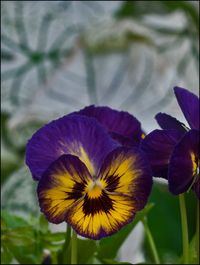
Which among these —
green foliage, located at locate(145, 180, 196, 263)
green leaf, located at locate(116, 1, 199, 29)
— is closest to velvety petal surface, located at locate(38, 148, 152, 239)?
green foliage, located at locate(145, 180, 196, 263)

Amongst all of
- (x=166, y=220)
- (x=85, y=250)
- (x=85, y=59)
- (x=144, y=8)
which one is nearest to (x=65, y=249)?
(x=85, y=250)

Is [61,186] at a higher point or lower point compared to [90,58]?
lower

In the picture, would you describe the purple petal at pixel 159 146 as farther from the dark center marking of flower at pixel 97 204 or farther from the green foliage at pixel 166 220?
the green foliage at pixel 166 220

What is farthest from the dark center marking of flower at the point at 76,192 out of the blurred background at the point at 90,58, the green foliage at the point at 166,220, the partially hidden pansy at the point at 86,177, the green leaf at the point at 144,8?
the green leaf at the point at 144,8

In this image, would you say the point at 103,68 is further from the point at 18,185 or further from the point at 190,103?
the point at 190,103

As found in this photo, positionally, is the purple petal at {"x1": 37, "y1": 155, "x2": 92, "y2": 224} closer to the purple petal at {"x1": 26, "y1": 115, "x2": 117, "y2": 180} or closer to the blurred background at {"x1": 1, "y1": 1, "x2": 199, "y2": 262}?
the purple petal at {"x1": 26, "y1": 115, "x2": 117, "y2": 180}

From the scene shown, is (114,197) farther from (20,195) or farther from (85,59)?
(85,59)
